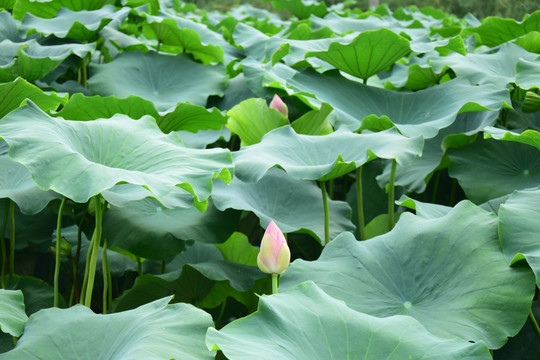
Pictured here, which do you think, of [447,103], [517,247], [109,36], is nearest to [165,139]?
[517,247]

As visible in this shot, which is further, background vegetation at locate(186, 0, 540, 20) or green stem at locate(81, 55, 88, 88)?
background vegetation at locate(186, 0, 540, 20)

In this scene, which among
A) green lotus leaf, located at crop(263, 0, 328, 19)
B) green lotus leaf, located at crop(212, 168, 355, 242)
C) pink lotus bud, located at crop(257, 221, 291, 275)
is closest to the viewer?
pink lotus bud, located at crop(257, 221, 291, 275)

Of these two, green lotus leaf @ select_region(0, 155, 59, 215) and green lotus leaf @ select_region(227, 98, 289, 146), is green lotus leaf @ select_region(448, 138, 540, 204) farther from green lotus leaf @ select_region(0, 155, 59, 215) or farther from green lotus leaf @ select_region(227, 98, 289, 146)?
green lotus leaf @ select_region(0, 155, 59, 215)

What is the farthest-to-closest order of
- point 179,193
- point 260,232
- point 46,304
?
point 260,232 → point 46,304 → point 179,193

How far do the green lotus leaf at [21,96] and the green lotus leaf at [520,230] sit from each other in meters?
1.09

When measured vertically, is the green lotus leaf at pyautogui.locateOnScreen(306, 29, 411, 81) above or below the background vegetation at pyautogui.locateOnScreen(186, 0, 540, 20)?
above

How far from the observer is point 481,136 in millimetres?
1784

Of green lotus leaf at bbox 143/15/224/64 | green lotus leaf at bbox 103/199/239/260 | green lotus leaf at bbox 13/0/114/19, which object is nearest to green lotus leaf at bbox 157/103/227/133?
green lotus leaf at bbox 103/199/239/260

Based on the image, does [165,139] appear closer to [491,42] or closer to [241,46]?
[241,46]

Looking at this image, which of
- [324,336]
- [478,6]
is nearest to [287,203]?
[324,336]

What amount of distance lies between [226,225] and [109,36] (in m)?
1.12

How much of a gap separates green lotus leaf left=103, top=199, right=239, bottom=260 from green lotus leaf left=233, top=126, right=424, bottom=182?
196 millimetres

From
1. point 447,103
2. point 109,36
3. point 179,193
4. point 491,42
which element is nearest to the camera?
point 179,193

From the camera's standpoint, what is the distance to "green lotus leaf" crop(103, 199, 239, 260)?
1.51 m
